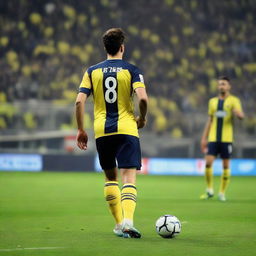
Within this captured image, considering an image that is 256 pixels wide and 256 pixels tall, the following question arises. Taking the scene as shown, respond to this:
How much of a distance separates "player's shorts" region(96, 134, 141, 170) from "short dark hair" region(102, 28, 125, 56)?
2.87 ft

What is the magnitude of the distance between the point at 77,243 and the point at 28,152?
18.9 metres

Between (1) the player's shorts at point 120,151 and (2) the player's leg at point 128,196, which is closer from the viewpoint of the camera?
(2) the player's leg at point 128,196

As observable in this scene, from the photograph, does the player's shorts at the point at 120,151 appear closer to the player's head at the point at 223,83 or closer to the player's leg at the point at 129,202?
the player's leg at the point at 129,202

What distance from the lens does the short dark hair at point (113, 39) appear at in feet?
21.1

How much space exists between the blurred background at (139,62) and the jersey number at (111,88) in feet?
59.0

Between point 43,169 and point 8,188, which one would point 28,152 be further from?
point 8,188

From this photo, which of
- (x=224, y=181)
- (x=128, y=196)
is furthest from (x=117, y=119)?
(x=224, y=181)

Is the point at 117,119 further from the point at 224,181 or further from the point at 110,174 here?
the point at 224,181

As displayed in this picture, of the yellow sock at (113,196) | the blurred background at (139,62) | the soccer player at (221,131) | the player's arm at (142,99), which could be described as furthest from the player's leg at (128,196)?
the blurred background at (139,62)

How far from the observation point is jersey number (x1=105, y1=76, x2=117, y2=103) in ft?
21.6

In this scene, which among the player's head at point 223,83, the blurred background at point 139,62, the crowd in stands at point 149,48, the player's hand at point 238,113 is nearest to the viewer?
the player's hand at point 238,113

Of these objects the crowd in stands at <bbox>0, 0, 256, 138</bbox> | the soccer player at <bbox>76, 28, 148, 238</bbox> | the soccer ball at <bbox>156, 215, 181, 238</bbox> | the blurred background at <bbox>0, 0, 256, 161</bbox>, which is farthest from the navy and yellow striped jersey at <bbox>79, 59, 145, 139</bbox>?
the crowd in stands at <bbox>0, 0, 256, 138</bbox>

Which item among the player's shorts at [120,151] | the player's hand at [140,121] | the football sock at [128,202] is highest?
the player's hand at [140,121]

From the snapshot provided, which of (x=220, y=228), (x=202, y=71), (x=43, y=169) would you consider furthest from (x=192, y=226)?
(x=202, y=71)
